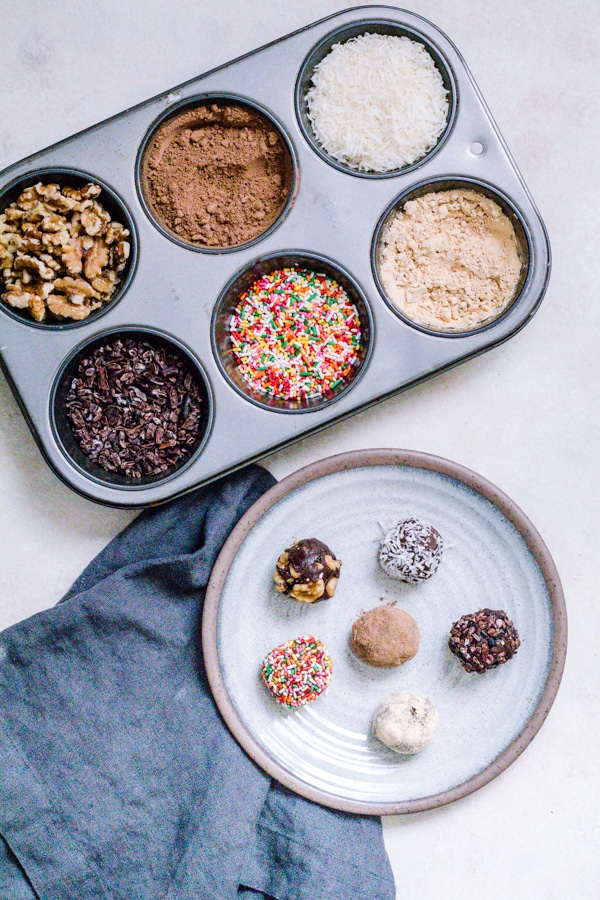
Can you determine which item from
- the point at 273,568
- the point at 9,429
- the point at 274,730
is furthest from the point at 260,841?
the point at 9,429

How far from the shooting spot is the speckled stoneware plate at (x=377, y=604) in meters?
2.07

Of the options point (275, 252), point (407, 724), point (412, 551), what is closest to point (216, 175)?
point (275, 252)

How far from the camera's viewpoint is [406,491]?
6.98 feet

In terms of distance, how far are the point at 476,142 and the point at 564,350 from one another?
0.67 m

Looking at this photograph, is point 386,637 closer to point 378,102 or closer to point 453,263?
point 453,263

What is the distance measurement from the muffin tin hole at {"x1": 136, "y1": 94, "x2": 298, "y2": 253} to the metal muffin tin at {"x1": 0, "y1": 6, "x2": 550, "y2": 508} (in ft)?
0.15

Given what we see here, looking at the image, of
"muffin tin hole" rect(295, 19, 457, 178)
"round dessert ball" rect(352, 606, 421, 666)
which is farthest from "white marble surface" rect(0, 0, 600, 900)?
"round dessert ball" rect(352, 606, 421, 666)

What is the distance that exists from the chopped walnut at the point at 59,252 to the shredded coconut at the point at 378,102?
66 cm

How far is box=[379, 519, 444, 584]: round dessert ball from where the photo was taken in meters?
2.00

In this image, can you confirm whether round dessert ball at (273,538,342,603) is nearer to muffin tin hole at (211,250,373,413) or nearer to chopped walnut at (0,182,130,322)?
muffin tin hole at (211,250,373,413)

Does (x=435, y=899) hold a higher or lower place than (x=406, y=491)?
lower

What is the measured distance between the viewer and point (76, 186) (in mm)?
2029

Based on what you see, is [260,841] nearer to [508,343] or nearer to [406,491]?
[406,491]

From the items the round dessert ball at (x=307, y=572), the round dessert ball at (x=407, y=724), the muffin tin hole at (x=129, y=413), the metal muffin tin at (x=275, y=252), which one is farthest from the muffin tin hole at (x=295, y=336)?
the round dessert ball at (x=407, y=724)
